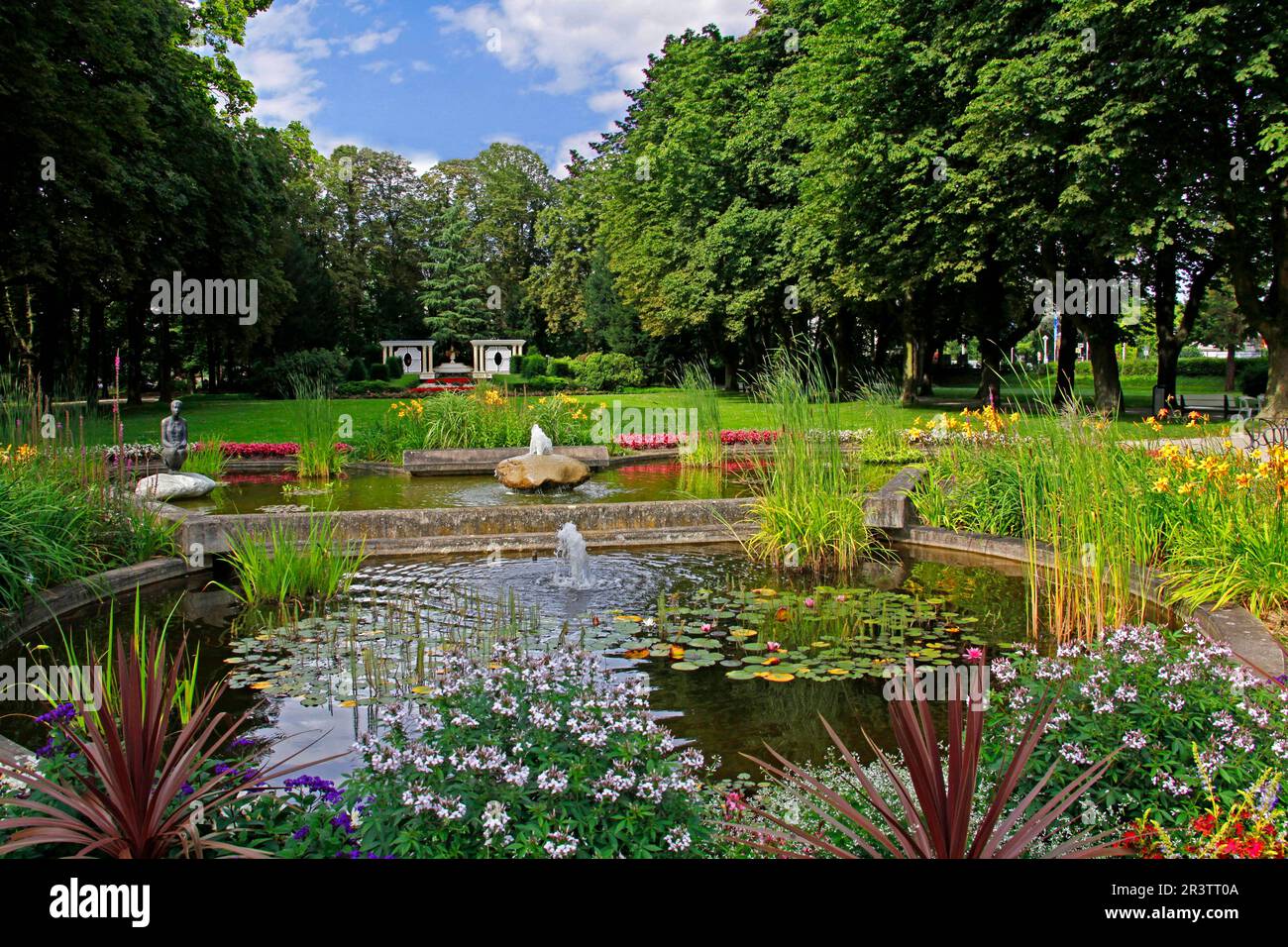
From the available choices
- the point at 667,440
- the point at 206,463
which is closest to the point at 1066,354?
the point at 667,440

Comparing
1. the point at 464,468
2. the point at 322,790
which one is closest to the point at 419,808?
the point at 322,790

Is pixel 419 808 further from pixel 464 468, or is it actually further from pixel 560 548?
pixel 464 468

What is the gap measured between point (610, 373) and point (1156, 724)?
40.0m

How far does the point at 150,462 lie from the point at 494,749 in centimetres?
1388

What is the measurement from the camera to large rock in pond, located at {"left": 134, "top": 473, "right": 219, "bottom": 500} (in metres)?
11.3

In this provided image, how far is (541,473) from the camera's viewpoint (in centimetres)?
1268

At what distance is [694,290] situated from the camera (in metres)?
34.3

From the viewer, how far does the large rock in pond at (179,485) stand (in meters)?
11.3

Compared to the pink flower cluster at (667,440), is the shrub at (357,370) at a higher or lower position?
higher

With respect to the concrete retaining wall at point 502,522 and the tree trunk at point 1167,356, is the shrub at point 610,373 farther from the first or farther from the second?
the concrete retaining wall at point 502,522

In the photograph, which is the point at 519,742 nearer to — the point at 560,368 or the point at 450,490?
the point at 450,490

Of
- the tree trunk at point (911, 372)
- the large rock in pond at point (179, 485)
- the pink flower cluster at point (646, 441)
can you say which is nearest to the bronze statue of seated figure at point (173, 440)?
the large rock in pond at point (179, 485)

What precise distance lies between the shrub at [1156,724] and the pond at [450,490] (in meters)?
6.67

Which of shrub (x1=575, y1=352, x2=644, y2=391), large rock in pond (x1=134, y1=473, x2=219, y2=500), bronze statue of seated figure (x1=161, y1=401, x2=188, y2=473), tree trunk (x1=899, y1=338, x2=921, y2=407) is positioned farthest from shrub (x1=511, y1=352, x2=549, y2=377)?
large rock in pond (x1=134, y1=473, x2=219, y2=500)
